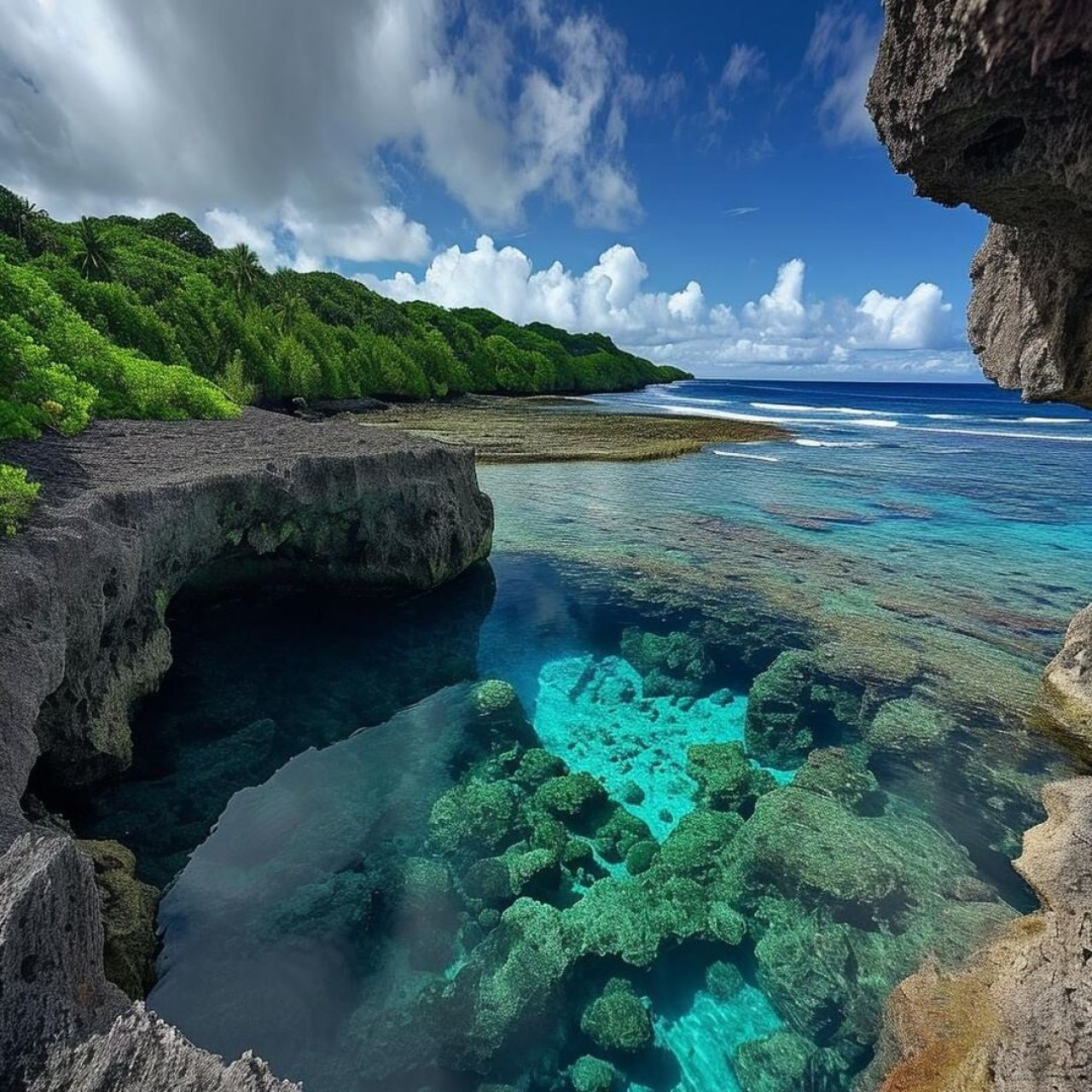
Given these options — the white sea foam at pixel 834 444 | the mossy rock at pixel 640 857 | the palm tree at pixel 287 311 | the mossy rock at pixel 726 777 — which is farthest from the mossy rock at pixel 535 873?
the palm tree at pixel 287 311

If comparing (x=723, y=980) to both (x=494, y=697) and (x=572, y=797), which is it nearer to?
(x=572, y=797)

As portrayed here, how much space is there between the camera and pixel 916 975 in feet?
23.7

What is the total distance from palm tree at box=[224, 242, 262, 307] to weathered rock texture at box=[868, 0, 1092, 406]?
7223 cm

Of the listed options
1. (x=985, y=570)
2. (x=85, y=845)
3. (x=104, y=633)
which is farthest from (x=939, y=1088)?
(x=985, y=570)

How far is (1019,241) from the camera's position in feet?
28.0

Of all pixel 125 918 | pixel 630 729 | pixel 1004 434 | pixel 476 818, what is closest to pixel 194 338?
pixel 630 729

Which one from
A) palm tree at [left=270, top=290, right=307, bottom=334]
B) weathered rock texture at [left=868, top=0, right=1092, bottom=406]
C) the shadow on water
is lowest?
the shadow on water

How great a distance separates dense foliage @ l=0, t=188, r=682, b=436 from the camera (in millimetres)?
15406

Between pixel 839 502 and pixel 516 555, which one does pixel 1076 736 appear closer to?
pixel 516 555

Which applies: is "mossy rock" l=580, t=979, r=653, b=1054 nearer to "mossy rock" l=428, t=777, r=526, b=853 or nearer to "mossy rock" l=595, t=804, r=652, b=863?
"mossy rock" l=595, t=804, r=652, b=863

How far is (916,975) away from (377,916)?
6.64 metres

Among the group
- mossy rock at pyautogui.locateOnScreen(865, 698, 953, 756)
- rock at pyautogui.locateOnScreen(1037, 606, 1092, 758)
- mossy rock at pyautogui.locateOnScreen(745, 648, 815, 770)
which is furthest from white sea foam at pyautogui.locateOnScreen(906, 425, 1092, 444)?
mossy rock at pyautogui.locateOnScreen(745, 648, 815, 770)

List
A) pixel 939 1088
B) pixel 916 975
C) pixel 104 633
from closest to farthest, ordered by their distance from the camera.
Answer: pixel 939 1088 < pixel 916 975 < pixel 104 633

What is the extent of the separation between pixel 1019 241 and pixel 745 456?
124 ft
